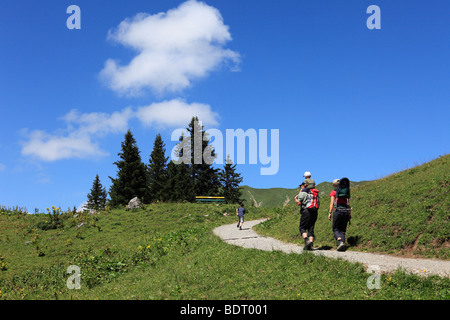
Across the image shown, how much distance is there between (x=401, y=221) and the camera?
14.8 metres

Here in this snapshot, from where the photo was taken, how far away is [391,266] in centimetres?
1016

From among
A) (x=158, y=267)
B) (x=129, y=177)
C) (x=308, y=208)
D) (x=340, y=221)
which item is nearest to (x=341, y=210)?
(x=340, y=221)

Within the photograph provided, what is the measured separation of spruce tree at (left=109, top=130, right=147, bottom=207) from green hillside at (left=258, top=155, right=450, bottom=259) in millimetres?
32087

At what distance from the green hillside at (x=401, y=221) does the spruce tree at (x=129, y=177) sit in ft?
105

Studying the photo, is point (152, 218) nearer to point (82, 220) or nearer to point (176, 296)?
point (82, 220)

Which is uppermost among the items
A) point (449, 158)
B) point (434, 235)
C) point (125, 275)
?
point (449, 158)

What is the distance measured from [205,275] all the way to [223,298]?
234 cm

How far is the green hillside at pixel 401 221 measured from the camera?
13117 millimetres

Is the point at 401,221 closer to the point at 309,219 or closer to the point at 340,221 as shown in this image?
the point at 340,221

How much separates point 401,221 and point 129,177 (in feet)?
134

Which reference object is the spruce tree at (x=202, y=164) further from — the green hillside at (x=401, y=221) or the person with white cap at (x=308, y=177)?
the person with white cap at (x=308, y=177)

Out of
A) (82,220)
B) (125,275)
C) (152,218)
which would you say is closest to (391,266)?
(125,275)

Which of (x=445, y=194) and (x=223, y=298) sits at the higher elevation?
(x=445, y=194)

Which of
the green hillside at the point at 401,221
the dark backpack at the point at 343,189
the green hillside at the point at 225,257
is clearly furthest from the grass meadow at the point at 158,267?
the green hillside at the point at 401,221
